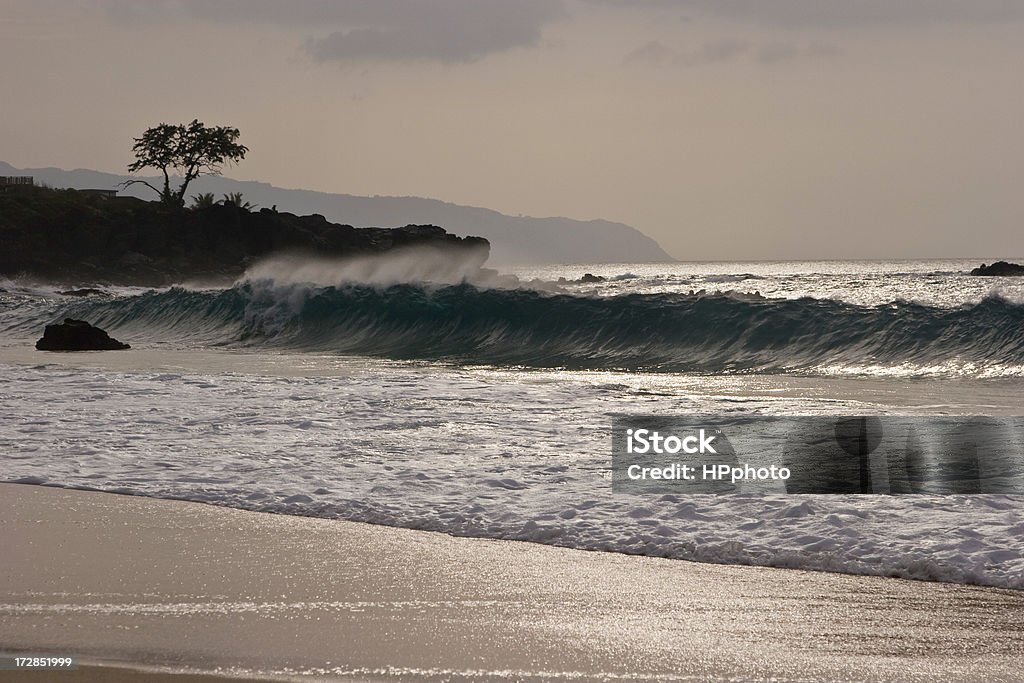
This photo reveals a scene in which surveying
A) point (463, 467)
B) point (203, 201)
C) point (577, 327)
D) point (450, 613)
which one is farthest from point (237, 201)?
point (450, 613)

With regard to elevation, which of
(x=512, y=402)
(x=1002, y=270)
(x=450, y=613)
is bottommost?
(x=450, y=613)

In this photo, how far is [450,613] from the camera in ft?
13.5

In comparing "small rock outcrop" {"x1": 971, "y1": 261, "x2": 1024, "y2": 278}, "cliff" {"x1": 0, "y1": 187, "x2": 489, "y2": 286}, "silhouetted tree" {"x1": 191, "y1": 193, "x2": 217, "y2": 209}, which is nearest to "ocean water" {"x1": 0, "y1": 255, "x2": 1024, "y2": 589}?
"cliff" {"x1": 0, "y1": 187, "x2": 489, "y2": 286}

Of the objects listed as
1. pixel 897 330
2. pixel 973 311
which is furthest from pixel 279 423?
pixel 973 311

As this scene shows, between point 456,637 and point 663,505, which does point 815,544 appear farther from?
point 456,637

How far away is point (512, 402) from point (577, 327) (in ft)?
37.8

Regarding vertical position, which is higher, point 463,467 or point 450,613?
point 463,467

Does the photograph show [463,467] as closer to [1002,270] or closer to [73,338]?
[73,338]

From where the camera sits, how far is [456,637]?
3828mm

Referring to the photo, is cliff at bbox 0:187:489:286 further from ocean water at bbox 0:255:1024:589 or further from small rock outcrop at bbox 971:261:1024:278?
ocean water at bbox 0:255:1024:589

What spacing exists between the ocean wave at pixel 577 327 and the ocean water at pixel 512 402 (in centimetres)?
7

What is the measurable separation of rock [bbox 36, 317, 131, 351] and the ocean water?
1.89 feet

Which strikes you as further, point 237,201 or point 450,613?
point 237,201

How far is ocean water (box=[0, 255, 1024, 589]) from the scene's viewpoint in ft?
17.9
